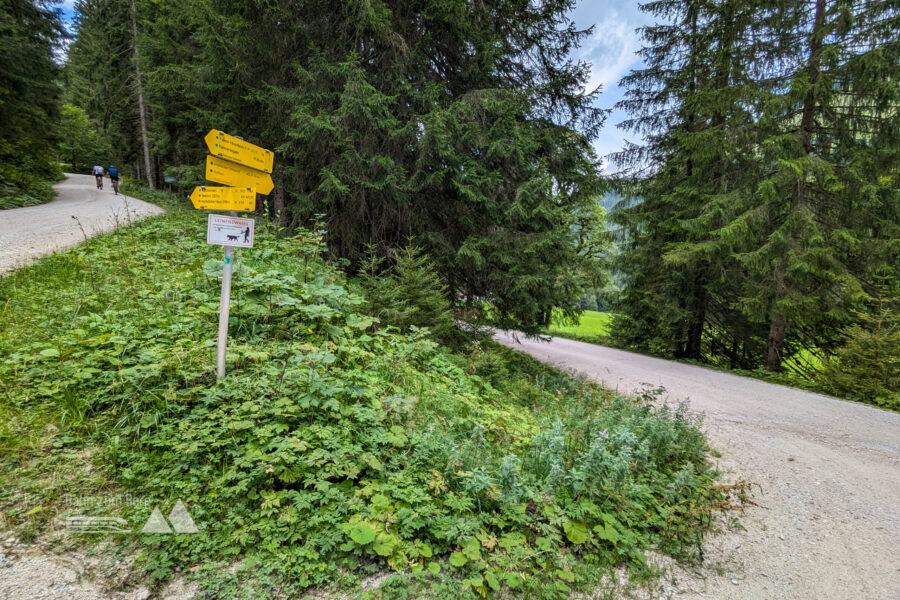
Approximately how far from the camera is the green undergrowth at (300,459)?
1.99 m

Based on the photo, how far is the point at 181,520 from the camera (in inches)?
80.2

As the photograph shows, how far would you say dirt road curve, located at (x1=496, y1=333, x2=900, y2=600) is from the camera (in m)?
2.46

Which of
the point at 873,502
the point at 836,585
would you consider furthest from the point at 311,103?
the point at 873,502

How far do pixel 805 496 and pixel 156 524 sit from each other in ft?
18.4

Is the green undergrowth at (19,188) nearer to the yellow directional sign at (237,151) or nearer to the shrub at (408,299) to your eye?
the shrub at (408,299)

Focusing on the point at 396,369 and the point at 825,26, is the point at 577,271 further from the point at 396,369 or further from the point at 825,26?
the point at 825,26

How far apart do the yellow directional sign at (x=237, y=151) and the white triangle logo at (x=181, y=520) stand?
2.46 m

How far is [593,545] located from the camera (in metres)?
2.48

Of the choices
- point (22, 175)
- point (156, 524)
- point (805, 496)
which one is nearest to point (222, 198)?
point (156, 524)

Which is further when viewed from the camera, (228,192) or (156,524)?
(228,192)

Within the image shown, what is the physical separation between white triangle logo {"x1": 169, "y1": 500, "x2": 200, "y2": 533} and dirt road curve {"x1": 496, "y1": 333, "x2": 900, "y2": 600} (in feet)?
10.1

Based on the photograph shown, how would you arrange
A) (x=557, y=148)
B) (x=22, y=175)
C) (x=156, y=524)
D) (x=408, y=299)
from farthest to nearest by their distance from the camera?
(x=22, y=175) < (x=557, y=148) < (x=408, y=299) < (x=156, y=524)

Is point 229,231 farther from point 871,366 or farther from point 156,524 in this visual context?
point 871,366

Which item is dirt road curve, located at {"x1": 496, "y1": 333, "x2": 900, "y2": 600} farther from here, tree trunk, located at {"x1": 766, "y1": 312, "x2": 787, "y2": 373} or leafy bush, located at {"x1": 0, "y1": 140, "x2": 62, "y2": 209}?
leafy bush, located at {"x1": 0, "y1": 140, "x2": 62, "y2": 209}
